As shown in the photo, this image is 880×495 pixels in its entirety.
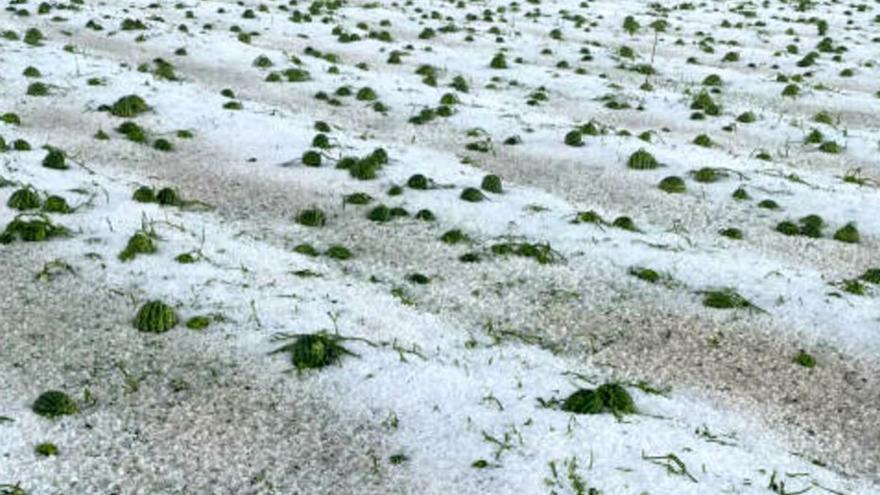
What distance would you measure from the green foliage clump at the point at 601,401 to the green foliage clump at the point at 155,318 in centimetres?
417

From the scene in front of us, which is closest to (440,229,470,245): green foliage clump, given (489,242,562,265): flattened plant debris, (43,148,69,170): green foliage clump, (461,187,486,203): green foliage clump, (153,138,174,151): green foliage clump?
(489,242,562,265): flattened plant debris

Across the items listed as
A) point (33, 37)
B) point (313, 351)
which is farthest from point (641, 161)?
point (33, 37)

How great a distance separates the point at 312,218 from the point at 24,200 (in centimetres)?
390

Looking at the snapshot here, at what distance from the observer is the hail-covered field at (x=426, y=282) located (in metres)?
8.02

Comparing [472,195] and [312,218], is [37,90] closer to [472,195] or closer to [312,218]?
[312,218]

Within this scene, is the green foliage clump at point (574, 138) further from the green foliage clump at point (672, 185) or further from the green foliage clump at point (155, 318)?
the green foliage clump at point (155, 318)

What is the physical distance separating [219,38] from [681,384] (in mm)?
20441

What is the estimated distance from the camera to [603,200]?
15.5m

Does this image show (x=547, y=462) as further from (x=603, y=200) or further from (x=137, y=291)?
(x=603, y=200)

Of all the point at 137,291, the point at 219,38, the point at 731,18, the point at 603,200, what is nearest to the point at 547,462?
the point at 137,291

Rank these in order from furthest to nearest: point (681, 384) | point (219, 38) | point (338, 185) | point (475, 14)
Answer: point (475, 14), point (219, 38), point (338, 185), point (681, 384)

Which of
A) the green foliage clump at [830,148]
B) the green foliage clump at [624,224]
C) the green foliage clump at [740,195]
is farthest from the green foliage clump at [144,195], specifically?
the green foliage clump at [830,148]

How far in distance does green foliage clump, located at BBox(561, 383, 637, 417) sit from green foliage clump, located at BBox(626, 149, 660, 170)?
859 cm

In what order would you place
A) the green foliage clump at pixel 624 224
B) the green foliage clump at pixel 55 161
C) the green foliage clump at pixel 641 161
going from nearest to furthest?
1. the green foliage clump at pixel 624 224
2. the green foliage clump at pixel 55 161
3. the green foliage clump at pixel 641 161
